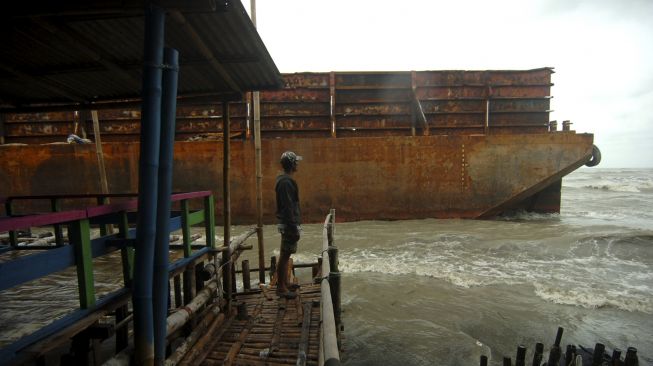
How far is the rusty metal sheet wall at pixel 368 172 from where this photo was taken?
9586mm

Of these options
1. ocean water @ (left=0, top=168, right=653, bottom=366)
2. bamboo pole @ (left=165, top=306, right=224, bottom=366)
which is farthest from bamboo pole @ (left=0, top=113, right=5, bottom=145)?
bamboo pole @ (left=165, top=306, right=224, bottom=366)

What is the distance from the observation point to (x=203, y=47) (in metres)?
2.83

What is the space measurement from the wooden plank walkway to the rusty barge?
19.2 feet

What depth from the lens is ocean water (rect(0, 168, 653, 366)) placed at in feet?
14.5

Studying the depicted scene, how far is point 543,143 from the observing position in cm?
995

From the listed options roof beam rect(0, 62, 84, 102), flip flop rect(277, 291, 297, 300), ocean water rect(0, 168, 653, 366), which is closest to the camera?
roof beam rect(0, 62, 84, 102)

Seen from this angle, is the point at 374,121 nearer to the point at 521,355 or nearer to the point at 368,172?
the point at 368,172

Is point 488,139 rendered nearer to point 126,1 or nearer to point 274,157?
point 274,157

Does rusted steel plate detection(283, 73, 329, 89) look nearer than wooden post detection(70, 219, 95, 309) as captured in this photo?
No

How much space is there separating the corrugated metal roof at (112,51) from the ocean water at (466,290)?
9.27 feet

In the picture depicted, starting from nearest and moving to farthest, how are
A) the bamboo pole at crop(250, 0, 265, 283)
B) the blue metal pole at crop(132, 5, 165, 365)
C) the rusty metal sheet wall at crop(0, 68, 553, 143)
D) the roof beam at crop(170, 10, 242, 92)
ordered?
1. the blue metal pole at crop(132, 5, 165, 365)
2. the roof beam at crop(170, 10, 242, 92)
3. the bamboo pole at crop(250, 0, 265, 283)
4. the rusty metal sheet wall at crop(0, 68, 553, 143)

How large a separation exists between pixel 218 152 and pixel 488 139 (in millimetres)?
8259

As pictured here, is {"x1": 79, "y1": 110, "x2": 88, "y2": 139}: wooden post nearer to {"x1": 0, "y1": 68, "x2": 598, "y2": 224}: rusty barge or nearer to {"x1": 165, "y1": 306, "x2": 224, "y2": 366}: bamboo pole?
{"x1": 0, "y1": 68, "x2": 598, "y2": 224}: rusty barge

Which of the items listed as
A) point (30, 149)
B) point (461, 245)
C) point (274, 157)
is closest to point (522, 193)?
point (461, 245)
